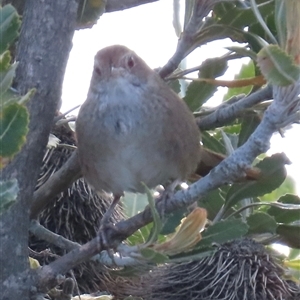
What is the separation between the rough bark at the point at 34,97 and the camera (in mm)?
1212

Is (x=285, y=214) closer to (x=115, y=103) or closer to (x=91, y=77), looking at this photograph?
(x=115, y=103)

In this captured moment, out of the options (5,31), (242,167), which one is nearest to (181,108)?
(242,167)

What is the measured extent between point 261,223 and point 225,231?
0.66 ft

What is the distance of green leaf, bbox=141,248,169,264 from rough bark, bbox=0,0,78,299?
0.76ft

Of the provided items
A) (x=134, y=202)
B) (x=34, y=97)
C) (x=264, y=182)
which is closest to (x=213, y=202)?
(x=264, y=182)

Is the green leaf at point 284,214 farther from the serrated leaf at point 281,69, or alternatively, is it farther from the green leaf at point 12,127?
the green leaf at point 12,127

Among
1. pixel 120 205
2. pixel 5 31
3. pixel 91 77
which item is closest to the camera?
pixel 5 31

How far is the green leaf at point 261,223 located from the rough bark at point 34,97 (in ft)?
1.49

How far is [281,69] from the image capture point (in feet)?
3.30

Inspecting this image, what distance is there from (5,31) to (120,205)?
1.19 m

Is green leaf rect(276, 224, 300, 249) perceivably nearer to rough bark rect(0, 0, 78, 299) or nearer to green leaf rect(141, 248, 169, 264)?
green leaf rect(141, 248, 169, 264)

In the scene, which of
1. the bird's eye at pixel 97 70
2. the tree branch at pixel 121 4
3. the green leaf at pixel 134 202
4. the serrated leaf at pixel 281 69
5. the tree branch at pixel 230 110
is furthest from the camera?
the green leaf at pixel 134 202

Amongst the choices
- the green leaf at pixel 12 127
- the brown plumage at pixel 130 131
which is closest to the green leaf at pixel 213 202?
the brown plumage at pixel 130 131

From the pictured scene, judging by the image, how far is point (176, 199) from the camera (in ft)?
3.72
